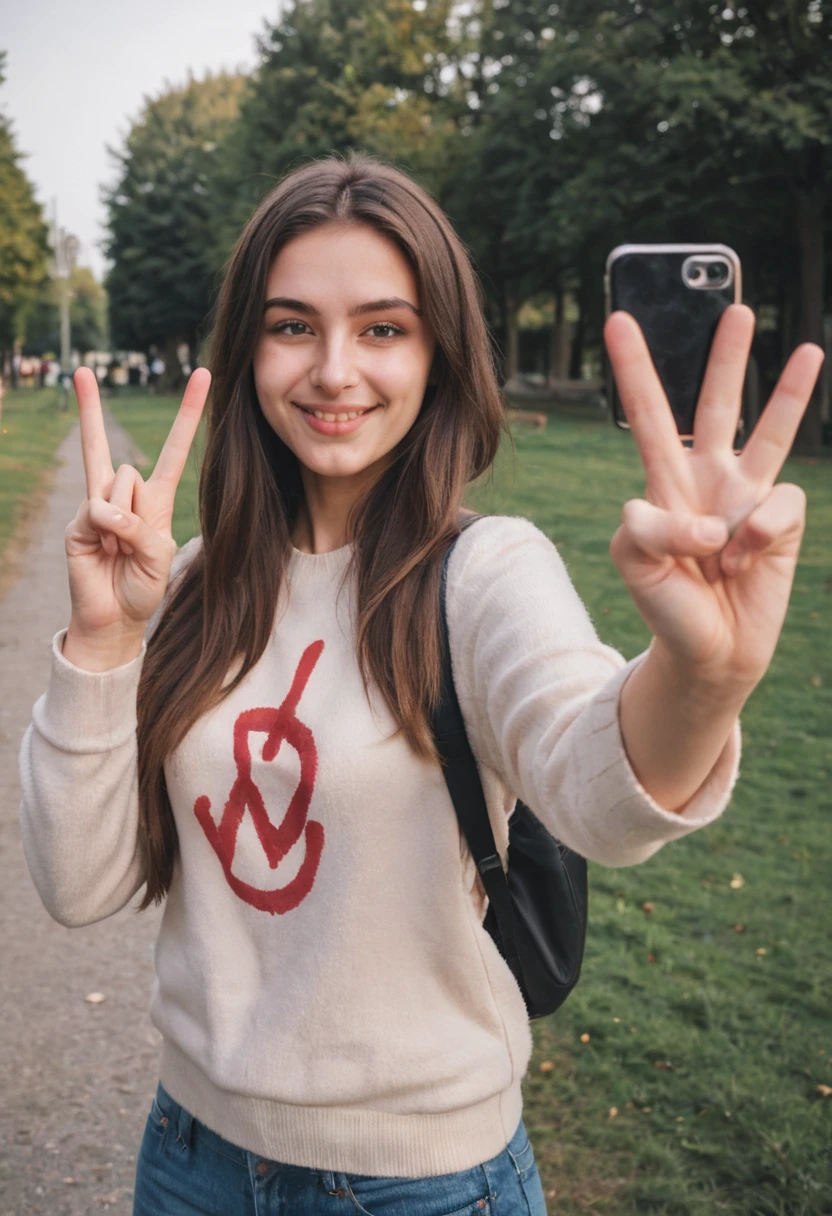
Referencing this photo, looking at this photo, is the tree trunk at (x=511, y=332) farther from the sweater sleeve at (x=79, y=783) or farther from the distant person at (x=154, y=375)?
the sweater sleeve at (x=79, y=783)

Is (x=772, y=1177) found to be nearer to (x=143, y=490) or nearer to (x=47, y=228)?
(x=143, y=490)

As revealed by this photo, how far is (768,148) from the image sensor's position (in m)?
23.9

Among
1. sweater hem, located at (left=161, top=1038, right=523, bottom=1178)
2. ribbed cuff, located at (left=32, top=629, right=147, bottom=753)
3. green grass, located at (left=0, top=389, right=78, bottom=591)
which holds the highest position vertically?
ribbed cuff, located at (left=32, top=629, right=147, bottom=753)

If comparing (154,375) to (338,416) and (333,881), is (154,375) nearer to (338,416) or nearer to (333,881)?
(338,416)

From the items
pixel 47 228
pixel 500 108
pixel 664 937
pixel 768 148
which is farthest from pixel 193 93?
pixel 664 937

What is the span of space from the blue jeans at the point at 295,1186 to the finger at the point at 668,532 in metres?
1.01

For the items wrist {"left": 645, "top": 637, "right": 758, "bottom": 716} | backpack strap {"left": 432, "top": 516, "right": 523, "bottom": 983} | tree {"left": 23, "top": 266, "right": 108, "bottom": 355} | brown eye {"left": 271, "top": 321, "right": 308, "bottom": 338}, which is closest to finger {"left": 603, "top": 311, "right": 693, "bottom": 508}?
wrist {"left": 645, "top": 637, "right": 758, "bottom": 716}

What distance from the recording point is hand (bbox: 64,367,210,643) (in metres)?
1.75

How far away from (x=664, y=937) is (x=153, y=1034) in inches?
75.2

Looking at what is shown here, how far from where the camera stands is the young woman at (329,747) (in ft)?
5.59

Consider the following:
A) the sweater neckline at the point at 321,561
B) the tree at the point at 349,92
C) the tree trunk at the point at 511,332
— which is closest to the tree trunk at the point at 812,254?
the tree at the point at 349,92

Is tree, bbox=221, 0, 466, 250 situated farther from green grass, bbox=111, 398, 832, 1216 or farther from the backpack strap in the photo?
the backpack strap

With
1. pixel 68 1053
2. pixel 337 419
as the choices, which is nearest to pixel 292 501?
pixel 337 419

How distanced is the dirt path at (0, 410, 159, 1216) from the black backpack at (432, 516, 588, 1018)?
4.24 ft
